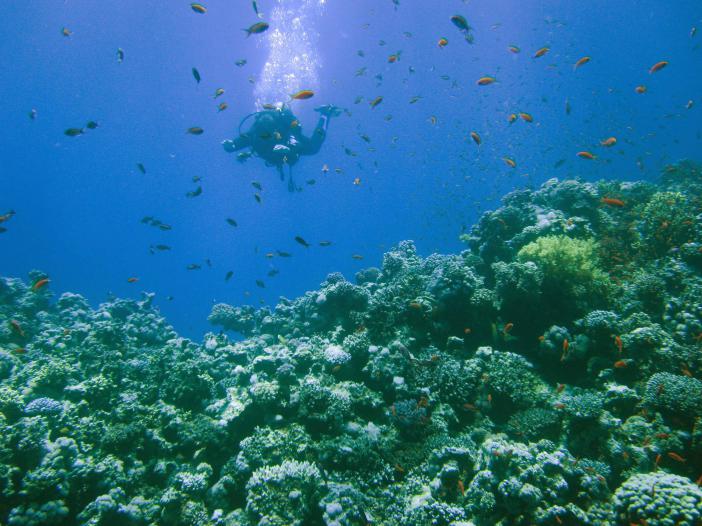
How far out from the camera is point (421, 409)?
240 inches

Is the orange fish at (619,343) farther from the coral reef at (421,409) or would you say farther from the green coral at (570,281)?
the green coral at (570,281)

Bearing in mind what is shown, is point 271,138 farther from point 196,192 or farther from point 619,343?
point 619,343

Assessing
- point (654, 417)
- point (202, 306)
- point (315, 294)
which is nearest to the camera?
point (654, 417)

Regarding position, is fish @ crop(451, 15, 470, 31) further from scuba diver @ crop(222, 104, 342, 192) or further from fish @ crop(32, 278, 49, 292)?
fish @ crop(32, 278, 49, 292)

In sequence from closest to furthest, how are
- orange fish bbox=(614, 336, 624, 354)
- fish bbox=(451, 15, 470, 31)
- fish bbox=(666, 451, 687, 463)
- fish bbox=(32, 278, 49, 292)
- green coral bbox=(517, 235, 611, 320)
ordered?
fish bbox=(666, 451, 687, 463) < orange fish bbox=(614, 336, 624, 354) < green coral bbox=(517, 235, 611, 320) < fish bbox=(451, 15, 470, 31) < fish bbox=(32, 278, 49, 292)

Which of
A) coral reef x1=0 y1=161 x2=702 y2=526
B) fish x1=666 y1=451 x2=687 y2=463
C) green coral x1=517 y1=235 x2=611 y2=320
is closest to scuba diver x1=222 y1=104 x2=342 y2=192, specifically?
coral reef x1=0 y1=161 x2=702 y2=526

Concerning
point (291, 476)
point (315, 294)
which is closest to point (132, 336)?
point (315, 294)

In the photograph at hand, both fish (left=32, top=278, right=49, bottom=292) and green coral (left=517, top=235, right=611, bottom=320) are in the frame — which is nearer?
green coral (left=517, top=235, right=611, bottom=320)

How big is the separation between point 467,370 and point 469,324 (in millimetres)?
1688

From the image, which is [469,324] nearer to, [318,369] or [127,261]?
[318,369]

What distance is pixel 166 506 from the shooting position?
5.59m

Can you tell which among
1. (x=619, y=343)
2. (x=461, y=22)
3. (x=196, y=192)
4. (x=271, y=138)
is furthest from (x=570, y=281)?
(x=271, y=138)

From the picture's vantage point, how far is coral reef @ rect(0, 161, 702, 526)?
182 inches

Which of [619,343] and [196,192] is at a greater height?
[196,192]
